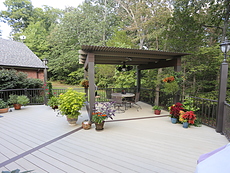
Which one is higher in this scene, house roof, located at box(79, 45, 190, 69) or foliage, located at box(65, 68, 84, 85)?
house roof, located at box(79, 45, 190, 69)

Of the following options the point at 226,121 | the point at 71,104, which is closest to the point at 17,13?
the point at 71,104

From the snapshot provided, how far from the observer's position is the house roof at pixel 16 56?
8816 millimetres

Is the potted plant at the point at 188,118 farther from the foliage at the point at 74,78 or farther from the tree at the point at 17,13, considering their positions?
the tree at the point at 17,13

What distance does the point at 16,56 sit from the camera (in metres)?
9.80

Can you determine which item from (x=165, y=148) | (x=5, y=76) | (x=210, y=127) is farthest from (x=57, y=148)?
(x=5, y=76)

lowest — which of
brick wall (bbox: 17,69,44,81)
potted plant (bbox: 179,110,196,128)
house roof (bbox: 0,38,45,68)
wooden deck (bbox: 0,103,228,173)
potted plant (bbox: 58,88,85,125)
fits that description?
wooden deck (bbox: 0,103,228,173)

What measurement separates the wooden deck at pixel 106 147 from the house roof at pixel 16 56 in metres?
6.28

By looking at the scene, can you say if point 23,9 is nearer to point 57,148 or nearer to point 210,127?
point 57,148

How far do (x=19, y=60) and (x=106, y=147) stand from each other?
9905mm

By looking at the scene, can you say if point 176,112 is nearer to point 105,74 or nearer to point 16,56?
point 105,74

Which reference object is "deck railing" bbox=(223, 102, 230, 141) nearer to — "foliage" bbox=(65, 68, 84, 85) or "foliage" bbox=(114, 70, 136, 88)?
"foliage" bbox=(114, 70, 136, 88)

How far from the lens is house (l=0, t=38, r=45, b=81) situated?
8.81 m

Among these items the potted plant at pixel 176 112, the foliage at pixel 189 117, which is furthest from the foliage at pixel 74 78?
the foliage at pixel 189 117

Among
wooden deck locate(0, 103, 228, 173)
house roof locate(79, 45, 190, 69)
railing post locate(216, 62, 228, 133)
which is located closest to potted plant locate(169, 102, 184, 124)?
wooden deck locate(0, 103, 228, 173)
